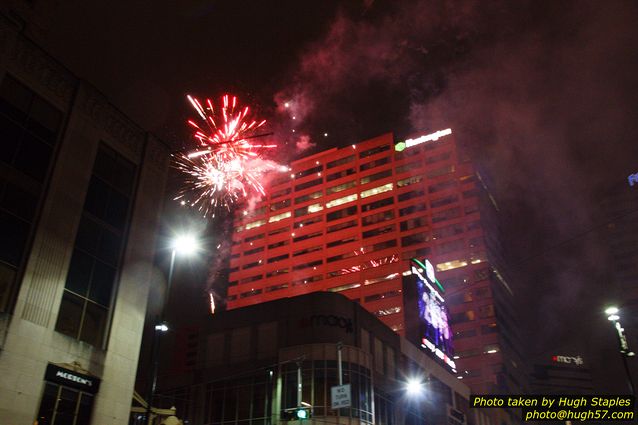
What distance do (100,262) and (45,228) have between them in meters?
3.37

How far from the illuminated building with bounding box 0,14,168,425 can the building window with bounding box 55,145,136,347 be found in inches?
2.0

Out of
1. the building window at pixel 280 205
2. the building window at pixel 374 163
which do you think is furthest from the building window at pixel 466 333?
the building window at pixel 280 205

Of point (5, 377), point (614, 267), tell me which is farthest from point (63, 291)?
point (614, 267)

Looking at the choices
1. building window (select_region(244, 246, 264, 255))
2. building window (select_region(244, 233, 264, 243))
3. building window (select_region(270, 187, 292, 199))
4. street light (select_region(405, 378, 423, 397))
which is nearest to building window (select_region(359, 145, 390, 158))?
building window (select_region(270, 187, 292, 199))

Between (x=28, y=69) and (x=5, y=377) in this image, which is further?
(x=28, y=69)

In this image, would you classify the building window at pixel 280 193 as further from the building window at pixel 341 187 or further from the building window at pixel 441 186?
the building window at pixel 441 186

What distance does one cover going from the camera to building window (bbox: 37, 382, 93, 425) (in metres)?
21.5

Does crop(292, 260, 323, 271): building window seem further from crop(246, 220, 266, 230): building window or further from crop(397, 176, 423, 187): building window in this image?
crop(397, 176, 423, 187): building window

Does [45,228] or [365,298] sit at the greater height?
[365,298]

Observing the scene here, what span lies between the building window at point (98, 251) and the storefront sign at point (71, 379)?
169cm

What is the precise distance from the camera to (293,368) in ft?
134

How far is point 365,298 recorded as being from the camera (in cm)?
12519

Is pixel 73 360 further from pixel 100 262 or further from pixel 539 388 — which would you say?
pixel 539 388

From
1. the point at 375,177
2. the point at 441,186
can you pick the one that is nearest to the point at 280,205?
the point at 375,177
